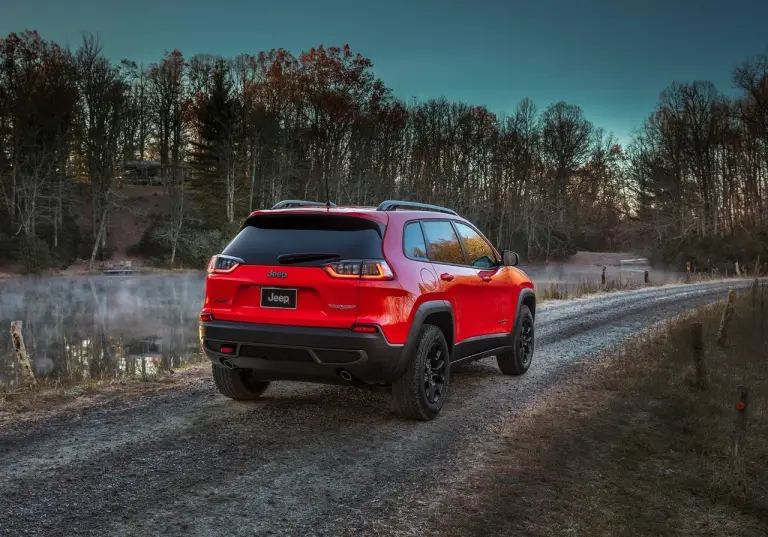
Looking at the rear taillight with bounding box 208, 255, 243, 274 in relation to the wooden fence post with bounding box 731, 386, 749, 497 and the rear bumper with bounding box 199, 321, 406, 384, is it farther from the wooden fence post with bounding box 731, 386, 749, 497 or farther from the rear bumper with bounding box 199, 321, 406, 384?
the wooden fence post with bounding box 731, 386, 749, 497

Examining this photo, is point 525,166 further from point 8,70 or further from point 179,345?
point 179,345

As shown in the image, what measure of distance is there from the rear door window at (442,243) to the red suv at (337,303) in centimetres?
4

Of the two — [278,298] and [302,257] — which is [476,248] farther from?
A: [278,298]

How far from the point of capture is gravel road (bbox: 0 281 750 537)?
4.05m

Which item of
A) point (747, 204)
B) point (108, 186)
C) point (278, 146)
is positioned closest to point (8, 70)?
point (108, 186)

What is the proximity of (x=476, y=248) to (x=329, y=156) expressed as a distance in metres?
40.5

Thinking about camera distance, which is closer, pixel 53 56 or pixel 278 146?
pixel 53 56

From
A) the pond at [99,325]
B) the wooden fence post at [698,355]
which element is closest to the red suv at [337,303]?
the pond at [99,325]

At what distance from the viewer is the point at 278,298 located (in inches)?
220

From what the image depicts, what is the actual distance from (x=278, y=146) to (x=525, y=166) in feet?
70.7

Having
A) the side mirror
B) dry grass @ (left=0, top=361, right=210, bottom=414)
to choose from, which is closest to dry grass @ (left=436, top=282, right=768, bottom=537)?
the side mirror

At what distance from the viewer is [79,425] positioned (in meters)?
6.05

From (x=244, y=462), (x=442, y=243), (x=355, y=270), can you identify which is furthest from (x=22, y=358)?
(x=442, y=243)

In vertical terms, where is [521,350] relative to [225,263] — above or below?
below
